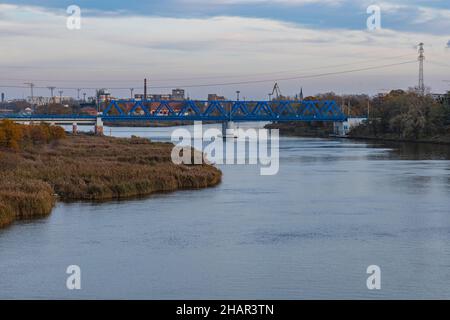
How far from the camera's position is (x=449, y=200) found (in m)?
17.8

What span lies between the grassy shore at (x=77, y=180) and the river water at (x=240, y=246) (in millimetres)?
464

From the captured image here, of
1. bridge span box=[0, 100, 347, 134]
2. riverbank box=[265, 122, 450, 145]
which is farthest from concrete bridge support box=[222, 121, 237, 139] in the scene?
riverbank box=[265, 122, 450, 145]

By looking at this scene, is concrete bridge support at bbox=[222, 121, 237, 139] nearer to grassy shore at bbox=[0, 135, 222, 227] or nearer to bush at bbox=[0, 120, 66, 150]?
bush at bbox=[0, 120, 66, 150]

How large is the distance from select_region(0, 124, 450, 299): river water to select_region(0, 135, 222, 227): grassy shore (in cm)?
46

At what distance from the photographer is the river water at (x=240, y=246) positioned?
10078 millimetres

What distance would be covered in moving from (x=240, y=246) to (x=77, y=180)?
6372 millimetres

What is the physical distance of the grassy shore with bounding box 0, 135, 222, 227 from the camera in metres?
14.7

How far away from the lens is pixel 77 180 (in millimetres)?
17703

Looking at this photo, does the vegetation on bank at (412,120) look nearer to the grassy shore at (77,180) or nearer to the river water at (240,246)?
the grassy shore at (77,180)

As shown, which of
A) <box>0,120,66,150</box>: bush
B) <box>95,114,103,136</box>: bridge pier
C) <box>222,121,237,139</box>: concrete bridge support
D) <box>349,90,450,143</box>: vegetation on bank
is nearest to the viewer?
<box>0,120,66,150</box>: bush

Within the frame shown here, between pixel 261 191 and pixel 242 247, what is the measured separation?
24.2 feet

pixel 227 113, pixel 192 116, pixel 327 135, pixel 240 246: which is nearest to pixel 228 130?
pixel 227 113

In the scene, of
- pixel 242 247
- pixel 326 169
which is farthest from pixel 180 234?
pixel 326 169
